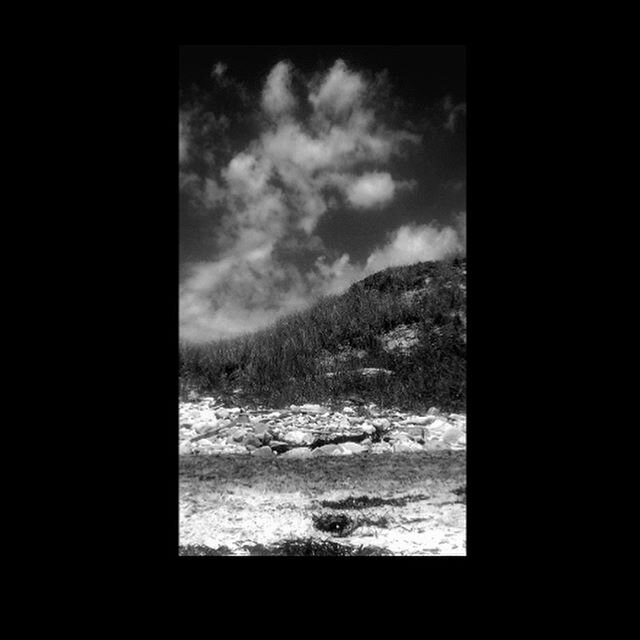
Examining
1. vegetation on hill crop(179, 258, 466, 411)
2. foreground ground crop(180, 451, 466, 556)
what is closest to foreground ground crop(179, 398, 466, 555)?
foreground ground crop(180, 451, 466, 556)

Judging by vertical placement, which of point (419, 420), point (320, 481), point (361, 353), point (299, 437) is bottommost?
point (320, 481)

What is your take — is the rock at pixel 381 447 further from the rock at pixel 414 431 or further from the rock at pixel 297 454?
the rock at pixel 297 454

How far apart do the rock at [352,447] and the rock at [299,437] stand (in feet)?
0.74

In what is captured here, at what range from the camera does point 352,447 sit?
375cm

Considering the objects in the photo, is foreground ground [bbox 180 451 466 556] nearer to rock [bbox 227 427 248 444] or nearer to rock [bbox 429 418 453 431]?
rock [bbox 227 427 248 444]

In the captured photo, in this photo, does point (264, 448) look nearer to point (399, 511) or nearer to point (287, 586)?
point (399, 511)

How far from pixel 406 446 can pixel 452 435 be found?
1.10ft

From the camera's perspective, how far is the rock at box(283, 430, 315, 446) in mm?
3742

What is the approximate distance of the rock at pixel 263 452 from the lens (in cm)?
362

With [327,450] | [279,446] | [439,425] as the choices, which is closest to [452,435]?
[439,425]

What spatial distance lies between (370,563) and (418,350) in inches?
87.7

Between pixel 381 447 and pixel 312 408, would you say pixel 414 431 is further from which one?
pixel 312 408

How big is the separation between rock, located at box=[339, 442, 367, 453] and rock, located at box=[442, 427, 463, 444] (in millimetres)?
571
